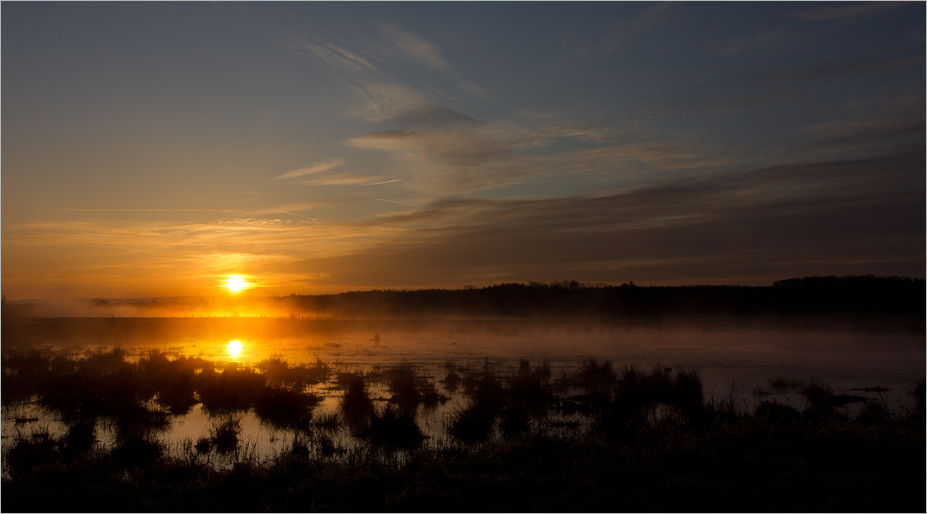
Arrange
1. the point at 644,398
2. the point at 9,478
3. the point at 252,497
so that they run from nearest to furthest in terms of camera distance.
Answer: the point at 252,497, the point at 9,478, the point at 644,398

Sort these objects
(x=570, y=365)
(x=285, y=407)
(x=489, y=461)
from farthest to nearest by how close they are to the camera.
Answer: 1. (x=570, y=365)
2. (x=285, y=407)
3. (x=489, y=461)

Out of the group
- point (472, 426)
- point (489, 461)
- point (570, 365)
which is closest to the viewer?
point (489, 461)

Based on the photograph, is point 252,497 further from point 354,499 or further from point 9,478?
point 9,478

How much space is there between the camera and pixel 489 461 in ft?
26.1

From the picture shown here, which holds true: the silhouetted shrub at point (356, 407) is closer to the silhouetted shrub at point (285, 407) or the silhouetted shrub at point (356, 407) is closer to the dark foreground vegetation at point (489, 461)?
the dark foreground vegetation at point (489, 461)

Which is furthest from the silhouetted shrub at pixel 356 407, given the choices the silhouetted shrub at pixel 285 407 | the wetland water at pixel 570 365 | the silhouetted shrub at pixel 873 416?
the silhouetted shrub at pixel 873 416

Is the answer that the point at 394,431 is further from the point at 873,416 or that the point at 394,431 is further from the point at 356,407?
the point at 873,416

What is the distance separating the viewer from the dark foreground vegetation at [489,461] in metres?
6.60

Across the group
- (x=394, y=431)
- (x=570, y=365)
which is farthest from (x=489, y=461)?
(x=570, y=365)

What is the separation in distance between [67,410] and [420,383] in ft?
28.5

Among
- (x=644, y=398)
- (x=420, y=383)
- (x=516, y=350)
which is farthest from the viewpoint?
(x=516, y=350)

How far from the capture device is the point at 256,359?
81.4 feet

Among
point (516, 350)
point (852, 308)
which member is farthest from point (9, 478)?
point (852, 308)

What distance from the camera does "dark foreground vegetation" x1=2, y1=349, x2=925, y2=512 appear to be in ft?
21.7
